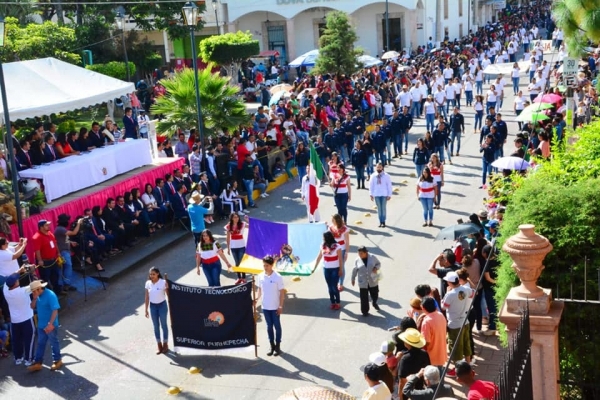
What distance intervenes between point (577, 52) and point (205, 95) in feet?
31.2

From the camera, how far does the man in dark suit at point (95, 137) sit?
67.8 ft

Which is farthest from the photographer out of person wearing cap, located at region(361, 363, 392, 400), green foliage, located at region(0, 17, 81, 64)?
green foliage, located at region(0, 17, 81, 64)

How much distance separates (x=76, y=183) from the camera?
18.7 meters

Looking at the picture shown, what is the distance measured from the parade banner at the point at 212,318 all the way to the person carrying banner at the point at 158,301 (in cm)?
11

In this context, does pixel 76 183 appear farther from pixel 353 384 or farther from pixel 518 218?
pixel 518 218

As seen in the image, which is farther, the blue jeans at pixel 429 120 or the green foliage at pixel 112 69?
the green foliage at pixel 112 69

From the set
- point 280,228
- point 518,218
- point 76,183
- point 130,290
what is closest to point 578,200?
point 518,218

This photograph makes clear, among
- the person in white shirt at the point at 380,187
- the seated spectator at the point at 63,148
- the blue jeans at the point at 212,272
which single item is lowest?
the blue jeans at the point at 212,272

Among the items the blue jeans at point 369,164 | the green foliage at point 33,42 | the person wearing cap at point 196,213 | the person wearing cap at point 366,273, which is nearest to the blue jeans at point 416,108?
the blue jeans at point 369,164

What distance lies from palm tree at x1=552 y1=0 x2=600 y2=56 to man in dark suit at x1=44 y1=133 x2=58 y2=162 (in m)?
12.0

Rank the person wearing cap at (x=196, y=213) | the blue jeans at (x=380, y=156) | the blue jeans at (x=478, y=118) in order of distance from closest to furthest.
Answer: the person wearing cap at (x=196, y=213)
the blue jeans at (x=380, y=156)
the blue jeans at (x=478, y=118)

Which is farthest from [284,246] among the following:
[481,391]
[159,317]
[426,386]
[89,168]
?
[481,391]

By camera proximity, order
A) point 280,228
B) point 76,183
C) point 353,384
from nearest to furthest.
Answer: point 353,384 < point 280,228 < point 76,183

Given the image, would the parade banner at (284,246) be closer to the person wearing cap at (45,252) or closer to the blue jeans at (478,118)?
the person wearing cap at (45,252)
